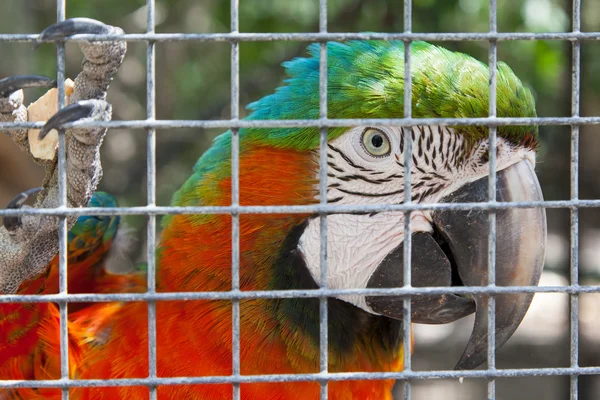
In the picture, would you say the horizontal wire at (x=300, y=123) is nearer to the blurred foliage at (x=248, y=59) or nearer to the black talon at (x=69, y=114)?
the black talon at (x=69, y=114)

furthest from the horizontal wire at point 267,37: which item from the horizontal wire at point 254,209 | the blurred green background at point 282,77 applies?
the blurred green background at point 282,77

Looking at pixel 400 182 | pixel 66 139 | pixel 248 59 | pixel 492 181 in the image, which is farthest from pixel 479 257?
pixel 248 59

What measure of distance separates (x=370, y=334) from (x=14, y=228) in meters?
0.66

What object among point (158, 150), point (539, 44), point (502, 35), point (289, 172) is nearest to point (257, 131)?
point (289, 172)

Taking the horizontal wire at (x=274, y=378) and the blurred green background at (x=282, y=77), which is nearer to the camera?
the horizontal wire at (x=274, y=378)

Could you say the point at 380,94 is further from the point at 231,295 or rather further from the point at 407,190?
the point at 231,295

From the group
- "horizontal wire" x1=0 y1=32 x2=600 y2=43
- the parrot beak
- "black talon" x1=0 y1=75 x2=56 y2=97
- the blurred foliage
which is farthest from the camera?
the blurred foliage

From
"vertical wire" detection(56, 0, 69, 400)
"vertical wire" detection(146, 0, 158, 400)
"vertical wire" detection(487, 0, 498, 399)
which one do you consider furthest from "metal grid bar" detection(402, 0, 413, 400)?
"vertical wire" detection(56, 0, 69, 400)

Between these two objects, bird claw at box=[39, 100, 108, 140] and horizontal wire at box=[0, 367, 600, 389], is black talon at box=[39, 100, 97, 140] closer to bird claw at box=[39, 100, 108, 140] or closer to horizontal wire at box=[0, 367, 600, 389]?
bird claw at box=[39, 100, 108, 140]

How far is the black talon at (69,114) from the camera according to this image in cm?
84

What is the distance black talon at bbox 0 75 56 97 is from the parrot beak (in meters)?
0.65

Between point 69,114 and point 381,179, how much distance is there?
585mm

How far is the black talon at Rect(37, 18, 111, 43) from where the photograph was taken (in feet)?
2.72

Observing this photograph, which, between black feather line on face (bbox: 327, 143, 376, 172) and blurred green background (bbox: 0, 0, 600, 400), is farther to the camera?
blurred green background (bbox: 0, 0, 600, 400)
